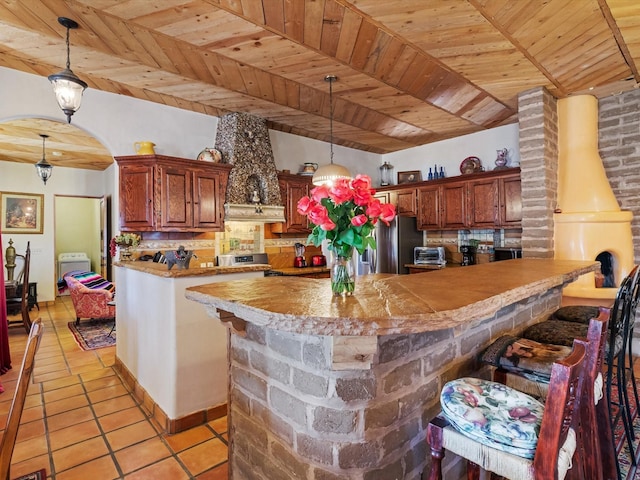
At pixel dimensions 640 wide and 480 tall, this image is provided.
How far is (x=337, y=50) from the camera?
273 cm

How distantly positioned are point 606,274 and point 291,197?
3864 mm

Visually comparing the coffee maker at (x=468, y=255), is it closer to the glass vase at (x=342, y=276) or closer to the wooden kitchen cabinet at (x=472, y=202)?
the wooden kitchen cabinet at (x=472, y=202)

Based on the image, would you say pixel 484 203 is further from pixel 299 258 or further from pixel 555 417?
pixel 555 417

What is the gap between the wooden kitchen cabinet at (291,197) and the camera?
16.0 ft

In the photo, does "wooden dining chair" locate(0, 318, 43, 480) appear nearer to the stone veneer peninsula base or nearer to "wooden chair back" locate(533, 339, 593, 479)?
the stone veneer peninsula base

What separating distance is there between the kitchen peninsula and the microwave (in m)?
3.17

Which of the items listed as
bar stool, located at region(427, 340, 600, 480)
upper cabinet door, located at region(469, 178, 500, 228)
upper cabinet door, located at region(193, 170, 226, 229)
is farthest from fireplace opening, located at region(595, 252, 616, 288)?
upper cabinet door, located at region(193, 170, 226, 229)

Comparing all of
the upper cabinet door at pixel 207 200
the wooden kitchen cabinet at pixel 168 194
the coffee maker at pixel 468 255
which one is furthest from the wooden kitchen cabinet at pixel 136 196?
the coffee maker at pixel 468 255

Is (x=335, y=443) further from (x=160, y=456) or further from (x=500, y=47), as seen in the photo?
(x=500, y=47)

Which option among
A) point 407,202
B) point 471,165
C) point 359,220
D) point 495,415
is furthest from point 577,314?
point 407,202

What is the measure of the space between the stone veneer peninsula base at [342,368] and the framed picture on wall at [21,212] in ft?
22.6

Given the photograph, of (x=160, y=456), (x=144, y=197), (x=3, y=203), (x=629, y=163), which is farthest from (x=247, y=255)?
(x=3, y=203)

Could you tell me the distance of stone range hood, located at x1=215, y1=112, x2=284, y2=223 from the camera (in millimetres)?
4277

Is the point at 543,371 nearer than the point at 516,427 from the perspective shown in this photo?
No
